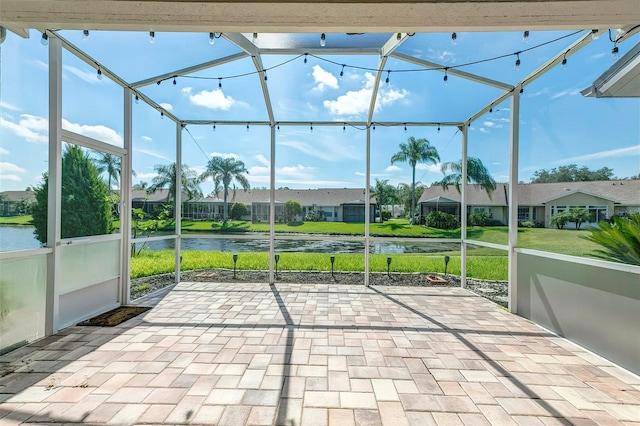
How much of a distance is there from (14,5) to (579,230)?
16.5ft

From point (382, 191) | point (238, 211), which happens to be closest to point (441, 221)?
point (382, 191)

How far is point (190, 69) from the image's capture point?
3826 millimetres

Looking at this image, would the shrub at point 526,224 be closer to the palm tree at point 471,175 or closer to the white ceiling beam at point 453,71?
the palm tree at point 471,175

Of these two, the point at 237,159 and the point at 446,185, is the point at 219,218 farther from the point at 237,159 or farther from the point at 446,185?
the point at 446,185

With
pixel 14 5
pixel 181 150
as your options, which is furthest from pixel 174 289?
pixel 14 5

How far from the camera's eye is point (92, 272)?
349 centimetres

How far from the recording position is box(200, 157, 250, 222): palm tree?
17.1 ft

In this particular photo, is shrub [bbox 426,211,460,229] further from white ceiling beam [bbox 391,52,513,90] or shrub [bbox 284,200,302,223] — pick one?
shrub [bbox 284,200,302,223]

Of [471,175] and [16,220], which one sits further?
[471,175]

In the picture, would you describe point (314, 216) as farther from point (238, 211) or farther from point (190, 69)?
point (190, 69)

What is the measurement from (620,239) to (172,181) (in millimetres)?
5958

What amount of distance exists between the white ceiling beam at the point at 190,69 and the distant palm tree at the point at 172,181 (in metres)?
1.30

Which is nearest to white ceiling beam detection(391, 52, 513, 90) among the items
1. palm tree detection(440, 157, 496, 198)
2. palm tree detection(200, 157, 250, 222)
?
palm tree detection(440, 157, 496, 198)

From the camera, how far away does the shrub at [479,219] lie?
4.48 m
